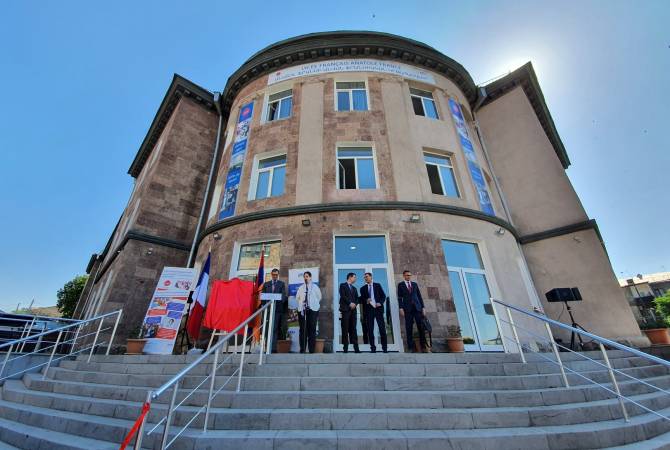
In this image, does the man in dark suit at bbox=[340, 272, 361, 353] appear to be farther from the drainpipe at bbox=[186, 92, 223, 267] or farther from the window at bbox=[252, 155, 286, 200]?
the drainpipe at bbox=[186, 92, 223, 267]

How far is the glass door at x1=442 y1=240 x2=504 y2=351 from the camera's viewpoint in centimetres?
812

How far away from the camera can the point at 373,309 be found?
272 inches

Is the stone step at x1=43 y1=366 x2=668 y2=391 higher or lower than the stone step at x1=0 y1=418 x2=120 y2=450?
above

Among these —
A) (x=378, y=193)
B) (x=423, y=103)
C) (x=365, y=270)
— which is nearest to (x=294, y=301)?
(x=365, y=270)

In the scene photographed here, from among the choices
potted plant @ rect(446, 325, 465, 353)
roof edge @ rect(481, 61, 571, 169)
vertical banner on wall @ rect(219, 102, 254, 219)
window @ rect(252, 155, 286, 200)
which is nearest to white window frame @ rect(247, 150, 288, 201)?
window @ rect(252, 155, 286, 200)

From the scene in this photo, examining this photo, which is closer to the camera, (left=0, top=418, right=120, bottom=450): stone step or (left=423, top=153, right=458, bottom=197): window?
(left=0, top=418, right=120, bottom=450): stone step

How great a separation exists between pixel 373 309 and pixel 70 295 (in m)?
37.6

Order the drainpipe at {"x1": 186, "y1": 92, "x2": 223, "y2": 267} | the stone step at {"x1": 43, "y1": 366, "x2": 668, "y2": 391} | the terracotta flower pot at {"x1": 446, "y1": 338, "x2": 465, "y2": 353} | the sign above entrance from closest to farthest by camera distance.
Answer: the stone step at {"x1": 43, "y1": 366, "x2": 668, "y2": 391}
the terracotta flower pot at {"x1": 446, "y1": 338, "x2": 465, "y2": 353}
the drainpipe at {"x1": 186, "y1": 92, "x2": 223, "y2": 267}
the sign above entrance

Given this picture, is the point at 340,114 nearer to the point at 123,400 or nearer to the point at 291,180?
the point at 291,180

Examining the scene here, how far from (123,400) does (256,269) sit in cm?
502

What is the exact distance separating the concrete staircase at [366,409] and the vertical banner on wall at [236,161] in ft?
21.9

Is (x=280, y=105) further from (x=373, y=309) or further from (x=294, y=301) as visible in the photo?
(x=373, y=309)

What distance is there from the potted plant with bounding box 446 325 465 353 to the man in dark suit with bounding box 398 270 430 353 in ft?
1.98

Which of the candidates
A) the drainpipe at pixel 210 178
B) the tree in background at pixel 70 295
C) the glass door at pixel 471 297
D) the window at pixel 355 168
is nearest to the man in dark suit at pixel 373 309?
the glass door at pixel 471 297
